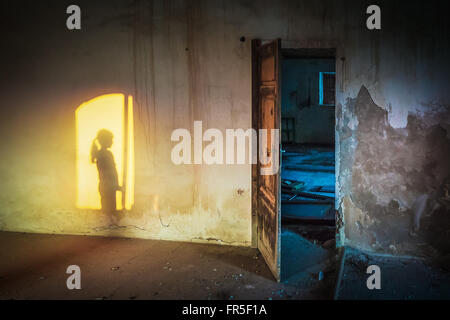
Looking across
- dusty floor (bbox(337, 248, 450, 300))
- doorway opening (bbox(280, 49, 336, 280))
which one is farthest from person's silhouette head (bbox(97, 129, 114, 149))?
dusty floor (bbox(337, 248, 450, 300))

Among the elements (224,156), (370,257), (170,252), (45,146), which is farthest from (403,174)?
(45,146)

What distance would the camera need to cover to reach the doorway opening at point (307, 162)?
4742 millimetres

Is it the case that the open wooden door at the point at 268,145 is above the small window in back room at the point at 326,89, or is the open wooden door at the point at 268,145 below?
below

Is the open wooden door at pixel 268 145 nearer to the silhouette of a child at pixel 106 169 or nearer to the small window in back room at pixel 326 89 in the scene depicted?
the silhouette of a child at pixel 106 169

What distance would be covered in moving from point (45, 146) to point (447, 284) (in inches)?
201

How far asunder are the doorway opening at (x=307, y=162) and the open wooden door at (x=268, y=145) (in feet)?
0.68

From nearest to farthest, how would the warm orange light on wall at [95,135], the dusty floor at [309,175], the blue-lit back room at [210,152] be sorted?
the blue-lit back room at [210,152] → the warm orange light on wall at [95,135] → the dusty floor at [309,175]

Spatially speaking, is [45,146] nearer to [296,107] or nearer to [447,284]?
[447,284]

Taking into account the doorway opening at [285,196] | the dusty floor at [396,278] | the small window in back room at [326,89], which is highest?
the small window in back room at [326,89]

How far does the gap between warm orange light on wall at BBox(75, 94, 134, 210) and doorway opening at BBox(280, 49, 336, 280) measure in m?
2.18

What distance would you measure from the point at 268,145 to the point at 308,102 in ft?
36.3

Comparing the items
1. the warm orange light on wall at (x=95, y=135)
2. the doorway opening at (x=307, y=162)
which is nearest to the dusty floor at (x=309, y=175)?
the doorway opening at (x=307, y=162)

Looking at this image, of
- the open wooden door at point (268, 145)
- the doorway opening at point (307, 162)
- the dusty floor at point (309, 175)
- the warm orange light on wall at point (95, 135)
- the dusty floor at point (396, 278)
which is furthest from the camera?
the dusty floor at point (309, 175)

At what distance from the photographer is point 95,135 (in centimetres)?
518
